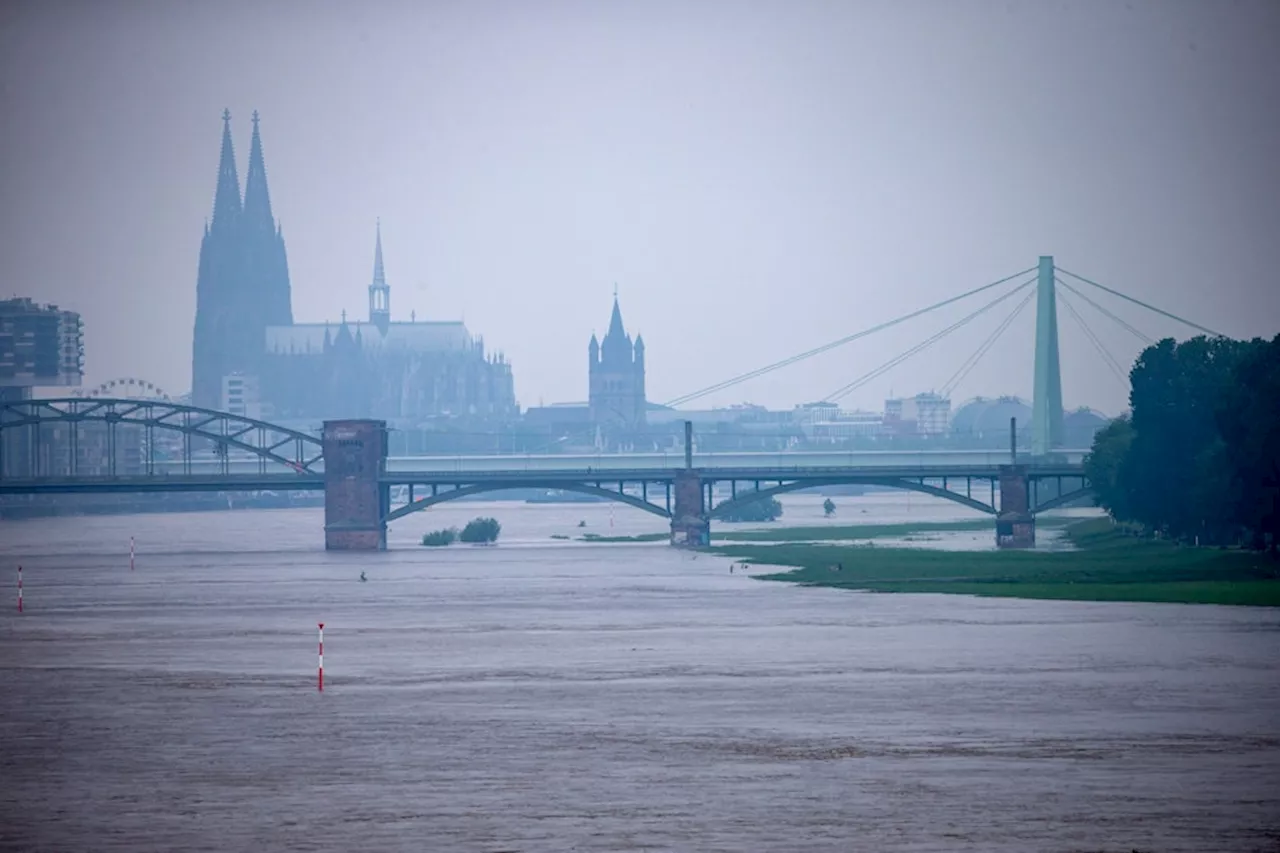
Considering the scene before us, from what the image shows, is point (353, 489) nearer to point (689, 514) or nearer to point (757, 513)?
point (689, 514)

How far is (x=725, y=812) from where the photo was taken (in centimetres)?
3228

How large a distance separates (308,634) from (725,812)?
119 ft

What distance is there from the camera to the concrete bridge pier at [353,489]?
134 meters

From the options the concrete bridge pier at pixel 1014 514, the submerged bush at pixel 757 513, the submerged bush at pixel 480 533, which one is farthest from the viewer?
the submerged bush at pixel 757 513

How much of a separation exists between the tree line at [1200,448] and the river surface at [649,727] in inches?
543

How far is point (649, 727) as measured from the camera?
41.8 metres

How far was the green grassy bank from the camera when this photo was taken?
75438 mm

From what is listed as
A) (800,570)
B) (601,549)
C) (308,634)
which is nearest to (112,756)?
(308,634)

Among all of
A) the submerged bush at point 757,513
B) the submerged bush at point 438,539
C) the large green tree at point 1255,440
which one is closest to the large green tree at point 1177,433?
the large green tree at point 1255,440

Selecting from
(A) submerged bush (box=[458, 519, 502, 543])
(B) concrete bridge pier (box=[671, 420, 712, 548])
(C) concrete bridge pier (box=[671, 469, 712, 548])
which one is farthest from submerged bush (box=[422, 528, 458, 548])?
(C) concrete bridge pier (box=[671, 469, 712, 548])

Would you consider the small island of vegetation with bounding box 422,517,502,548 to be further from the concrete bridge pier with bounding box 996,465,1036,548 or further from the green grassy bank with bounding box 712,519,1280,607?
the concrete bridge pier with bounding box 996,465,1036,548

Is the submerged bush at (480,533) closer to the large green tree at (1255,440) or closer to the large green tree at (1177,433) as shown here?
the large green tree at (1177,433)

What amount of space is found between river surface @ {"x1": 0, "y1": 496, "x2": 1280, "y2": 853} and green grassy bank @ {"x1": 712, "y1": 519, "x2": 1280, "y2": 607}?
3.98 meters

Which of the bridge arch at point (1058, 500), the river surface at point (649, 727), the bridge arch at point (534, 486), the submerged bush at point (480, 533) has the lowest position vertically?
the river surface at point (649, 727)
